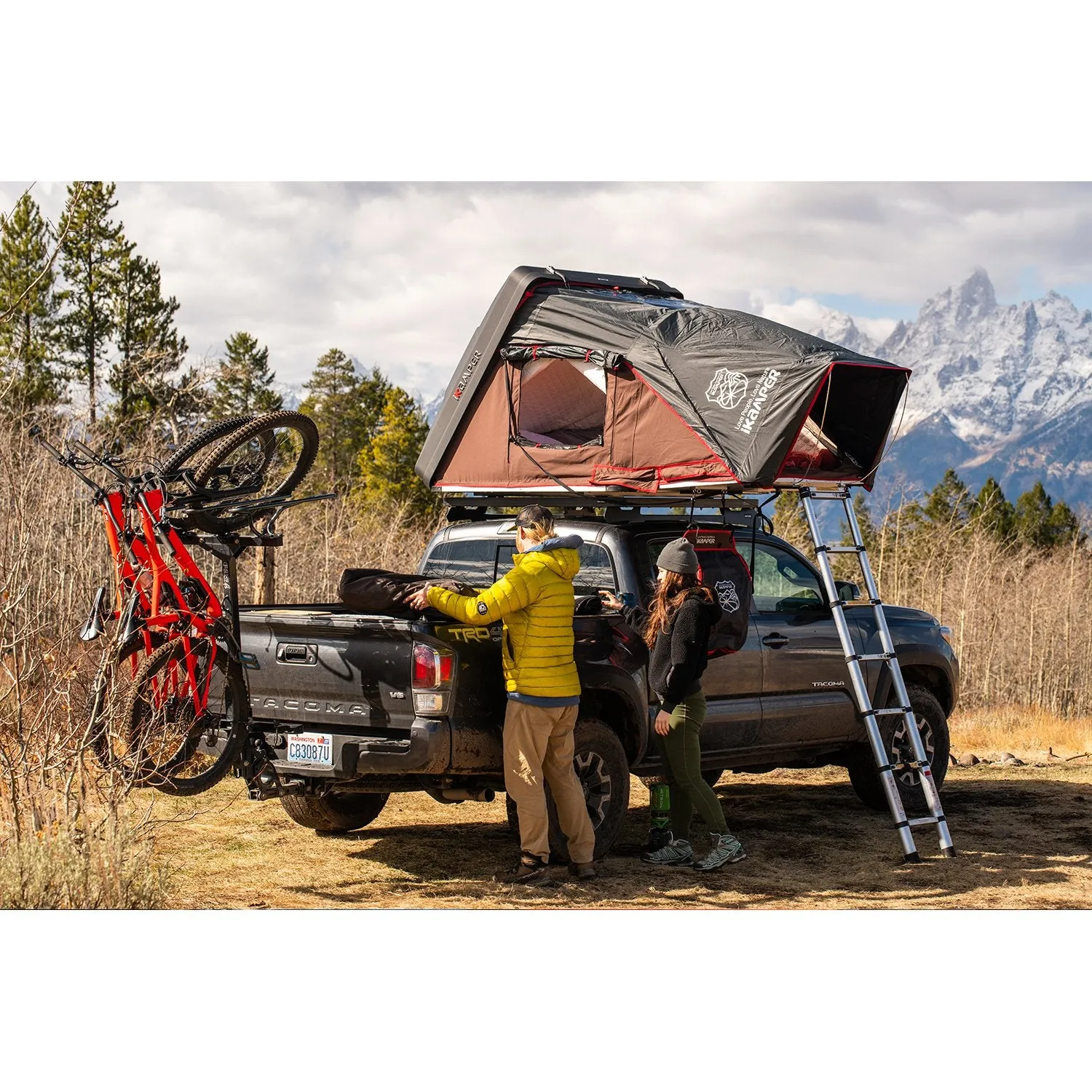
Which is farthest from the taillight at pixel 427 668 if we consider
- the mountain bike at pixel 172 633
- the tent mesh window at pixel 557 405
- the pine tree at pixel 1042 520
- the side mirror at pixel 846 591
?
the pine tree at pixel 1042 520

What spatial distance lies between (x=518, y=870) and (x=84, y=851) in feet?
7.31

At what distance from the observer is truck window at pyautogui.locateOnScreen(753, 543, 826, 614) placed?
28.7 feet

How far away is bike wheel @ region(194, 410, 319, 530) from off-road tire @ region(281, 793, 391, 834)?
196cm

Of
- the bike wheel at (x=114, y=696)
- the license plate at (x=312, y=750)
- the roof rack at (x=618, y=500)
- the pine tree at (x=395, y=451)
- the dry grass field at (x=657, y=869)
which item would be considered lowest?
the dry grass field at (x=657, y=869)

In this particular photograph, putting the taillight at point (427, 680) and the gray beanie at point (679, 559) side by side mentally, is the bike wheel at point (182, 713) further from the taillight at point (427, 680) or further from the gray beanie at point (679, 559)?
the gray beanie at point (679, 559)

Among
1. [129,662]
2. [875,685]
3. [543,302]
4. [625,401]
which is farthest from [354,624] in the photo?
[875,685]

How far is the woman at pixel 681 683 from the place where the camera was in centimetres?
738

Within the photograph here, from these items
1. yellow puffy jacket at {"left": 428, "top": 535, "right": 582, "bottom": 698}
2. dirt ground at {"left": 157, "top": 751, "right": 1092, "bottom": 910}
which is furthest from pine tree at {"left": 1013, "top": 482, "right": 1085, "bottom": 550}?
yellow puffy jacket at {"left": 428, "top": 535, "right": 582, "bottom": 698}

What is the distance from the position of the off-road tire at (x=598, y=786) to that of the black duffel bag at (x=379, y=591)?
42.1 inches

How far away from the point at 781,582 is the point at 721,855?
1985mm

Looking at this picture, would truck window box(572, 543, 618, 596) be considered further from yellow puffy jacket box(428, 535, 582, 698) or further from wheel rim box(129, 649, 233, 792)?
wheel rim box(129, 649, 233, 792)

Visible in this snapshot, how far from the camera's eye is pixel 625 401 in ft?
27.9

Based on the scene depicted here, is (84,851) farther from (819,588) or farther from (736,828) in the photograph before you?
(819,588)

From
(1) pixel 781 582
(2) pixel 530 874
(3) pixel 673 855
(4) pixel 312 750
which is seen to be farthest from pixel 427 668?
(1) pixel 781 582
